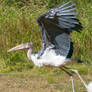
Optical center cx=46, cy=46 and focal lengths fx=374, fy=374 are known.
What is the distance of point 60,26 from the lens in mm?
5180

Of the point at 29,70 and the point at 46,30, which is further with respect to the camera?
the point at 29,70

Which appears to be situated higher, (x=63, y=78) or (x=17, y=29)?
(x=17, y=29)

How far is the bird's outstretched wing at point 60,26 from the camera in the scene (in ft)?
16.4

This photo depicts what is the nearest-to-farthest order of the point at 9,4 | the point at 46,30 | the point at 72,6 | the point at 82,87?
the point at 72,6, the point at 46,30, the point at 82,87, the point at 9,4

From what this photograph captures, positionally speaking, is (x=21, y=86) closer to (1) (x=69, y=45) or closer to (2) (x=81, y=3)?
(1) (x=69, y=45)

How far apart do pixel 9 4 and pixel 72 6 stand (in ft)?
13.7

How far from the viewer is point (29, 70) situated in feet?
23.0

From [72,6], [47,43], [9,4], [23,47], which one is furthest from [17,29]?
[72,6]

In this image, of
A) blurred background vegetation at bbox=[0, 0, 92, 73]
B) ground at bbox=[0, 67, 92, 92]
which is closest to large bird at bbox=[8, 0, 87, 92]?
ground at bbox=[0, 67, 92, 92]

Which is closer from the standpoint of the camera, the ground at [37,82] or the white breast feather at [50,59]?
the white breast feather at [50,59]

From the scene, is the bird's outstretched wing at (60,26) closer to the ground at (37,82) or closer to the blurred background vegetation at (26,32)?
the ground at (37,82)

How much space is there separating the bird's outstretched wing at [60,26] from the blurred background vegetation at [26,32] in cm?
148

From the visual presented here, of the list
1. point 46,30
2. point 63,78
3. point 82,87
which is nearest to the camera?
point 46,30

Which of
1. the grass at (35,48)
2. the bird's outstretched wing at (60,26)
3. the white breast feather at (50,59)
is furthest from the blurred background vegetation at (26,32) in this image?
the bird's outstretched wing at (60,26)
